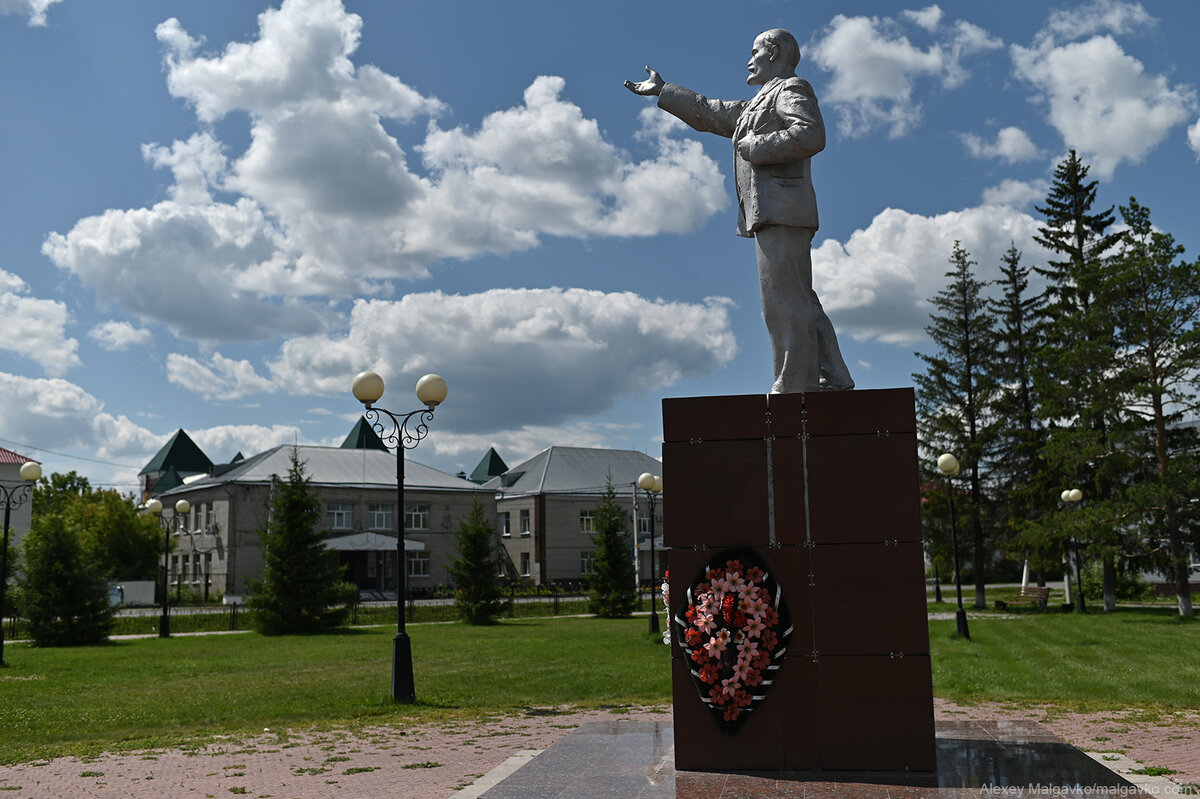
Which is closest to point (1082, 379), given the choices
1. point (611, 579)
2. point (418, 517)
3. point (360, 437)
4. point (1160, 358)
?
point (1160, 358)

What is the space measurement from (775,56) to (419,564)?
154 ft

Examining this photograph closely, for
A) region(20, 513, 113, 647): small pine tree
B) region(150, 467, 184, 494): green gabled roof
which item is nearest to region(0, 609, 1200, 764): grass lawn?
region(20, 513, 113, 647): small pine tree

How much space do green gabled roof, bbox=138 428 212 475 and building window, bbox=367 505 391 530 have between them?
126 feet

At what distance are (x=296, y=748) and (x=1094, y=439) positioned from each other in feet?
89.5

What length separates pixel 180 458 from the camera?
82500 mm

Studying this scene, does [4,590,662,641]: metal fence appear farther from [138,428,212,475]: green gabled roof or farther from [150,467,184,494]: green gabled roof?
[138,428,212,475]: green gabled roof

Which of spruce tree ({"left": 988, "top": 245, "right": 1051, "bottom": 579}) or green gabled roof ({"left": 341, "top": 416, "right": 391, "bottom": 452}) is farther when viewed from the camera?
green gabled roof ({"left": 341, "top": 416, "right": 391, "bottom": 452})

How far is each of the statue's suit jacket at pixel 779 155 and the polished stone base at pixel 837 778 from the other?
4.02 m

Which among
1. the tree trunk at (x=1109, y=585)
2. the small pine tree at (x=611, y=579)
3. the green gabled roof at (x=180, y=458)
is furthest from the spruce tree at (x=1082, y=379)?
the green gabled roof at (x=180, y=458)

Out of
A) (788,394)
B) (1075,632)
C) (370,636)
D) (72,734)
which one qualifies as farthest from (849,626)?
(370,636)

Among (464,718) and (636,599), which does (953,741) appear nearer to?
(464,718)

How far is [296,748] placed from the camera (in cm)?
919

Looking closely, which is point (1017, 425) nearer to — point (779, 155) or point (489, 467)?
point (779, 155)

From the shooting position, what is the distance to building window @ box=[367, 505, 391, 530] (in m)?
50.6
